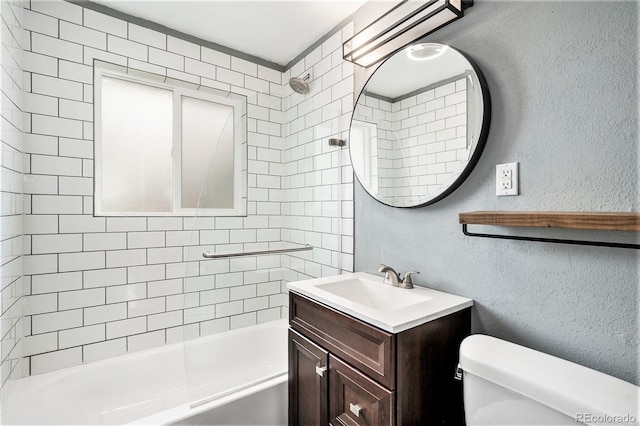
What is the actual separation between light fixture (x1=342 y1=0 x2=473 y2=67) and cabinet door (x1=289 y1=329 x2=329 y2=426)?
61.7 inches

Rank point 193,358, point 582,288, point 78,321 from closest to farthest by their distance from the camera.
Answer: point 582,288 → point 193,358 → point 78,321

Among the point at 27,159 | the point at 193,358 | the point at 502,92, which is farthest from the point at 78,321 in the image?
the point at 502,92

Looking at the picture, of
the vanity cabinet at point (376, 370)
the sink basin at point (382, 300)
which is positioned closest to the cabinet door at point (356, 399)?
the vanity cabinet at point (376, 370)

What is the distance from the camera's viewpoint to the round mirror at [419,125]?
127 centimetres

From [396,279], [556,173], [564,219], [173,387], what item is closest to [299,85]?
[396,279]

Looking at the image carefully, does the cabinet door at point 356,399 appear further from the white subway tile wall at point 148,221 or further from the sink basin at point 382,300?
the white subway tile wall at point 148,221

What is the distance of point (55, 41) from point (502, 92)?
94.5 inches

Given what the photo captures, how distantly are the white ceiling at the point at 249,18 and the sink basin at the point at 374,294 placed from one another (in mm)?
1681

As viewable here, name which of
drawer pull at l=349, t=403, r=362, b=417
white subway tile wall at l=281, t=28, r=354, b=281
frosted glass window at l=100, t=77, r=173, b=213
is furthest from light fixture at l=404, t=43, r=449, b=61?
frosted glass window at l=100, t=77, r=173, b=213

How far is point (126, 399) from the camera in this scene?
6.09 ft

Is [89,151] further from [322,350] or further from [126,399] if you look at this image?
[322,350]

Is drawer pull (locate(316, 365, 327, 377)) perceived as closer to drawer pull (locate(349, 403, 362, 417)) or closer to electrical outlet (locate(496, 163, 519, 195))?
drawer pull (locate(349, 403, 362, 417))

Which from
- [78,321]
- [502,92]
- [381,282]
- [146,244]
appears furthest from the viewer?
[146,244]

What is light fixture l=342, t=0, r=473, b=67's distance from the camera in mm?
1344
